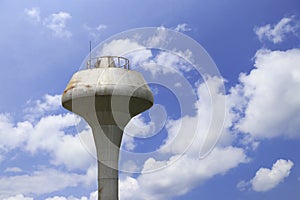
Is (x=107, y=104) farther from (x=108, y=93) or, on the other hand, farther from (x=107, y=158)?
(x=107, y=158)

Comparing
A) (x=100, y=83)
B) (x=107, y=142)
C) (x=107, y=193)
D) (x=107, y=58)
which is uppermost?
(x=107, y=58)

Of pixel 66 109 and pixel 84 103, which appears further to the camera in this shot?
pixel 66 109

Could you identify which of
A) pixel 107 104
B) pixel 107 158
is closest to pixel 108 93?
pixel 107 104

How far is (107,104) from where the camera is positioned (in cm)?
3070

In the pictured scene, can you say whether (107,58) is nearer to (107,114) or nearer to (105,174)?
(107,114)

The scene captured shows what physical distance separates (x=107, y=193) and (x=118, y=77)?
666 centimetres

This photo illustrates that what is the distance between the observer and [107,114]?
31.1 meters

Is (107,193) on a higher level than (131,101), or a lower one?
lower

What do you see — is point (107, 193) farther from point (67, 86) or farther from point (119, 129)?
point (67, 86)

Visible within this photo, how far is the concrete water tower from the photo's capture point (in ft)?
100

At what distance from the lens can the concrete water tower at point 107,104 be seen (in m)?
30.5

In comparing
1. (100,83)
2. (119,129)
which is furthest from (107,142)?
(100,83)

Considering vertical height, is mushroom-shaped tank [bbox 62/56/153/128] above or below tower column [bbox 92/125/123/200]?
above

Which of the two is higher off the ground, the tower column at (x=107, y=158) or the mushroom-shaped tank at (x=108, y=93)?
the mushroom-shaped tank at (x=108, y=93)
